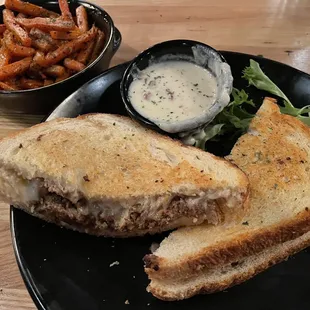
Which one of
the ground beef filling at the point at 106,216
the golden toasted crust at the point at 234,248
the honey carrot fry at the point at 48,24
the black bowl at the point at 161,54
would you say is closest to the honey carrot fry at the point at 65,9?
the honey carrot fry at the point at 48,24

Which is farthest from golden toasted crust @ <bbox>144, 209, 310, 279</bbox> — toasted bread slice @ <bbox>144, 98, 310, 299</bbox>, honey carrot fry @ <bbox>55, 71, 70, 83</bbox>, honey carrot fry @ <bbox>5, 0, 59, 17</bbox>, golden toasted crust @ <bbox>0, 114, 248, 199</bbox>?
honey carrot fry @ <bbox>5, 0, 59, 17</bbox>

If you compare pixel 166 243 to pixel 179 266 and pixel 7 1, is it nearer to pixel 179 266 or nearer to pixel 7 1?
pixel 179 266

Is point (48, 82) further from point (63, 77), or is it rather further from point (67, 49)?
point (67, 49)

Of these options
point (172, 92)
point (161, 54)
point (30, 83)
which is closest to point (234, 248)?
point (172, 92)

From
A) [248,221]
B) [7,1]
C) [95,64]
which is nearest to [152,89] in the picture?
[95,64]

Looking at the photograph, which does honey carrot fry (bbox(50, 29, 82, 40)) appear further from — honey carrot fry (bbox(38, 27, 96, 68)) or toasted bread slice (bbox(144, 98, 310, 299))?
toasted bread slice (bbox(144, 98, 310, 299))

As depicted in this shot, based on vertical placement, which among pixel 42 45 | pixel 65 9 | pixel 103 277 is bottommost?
pixel 103 277
